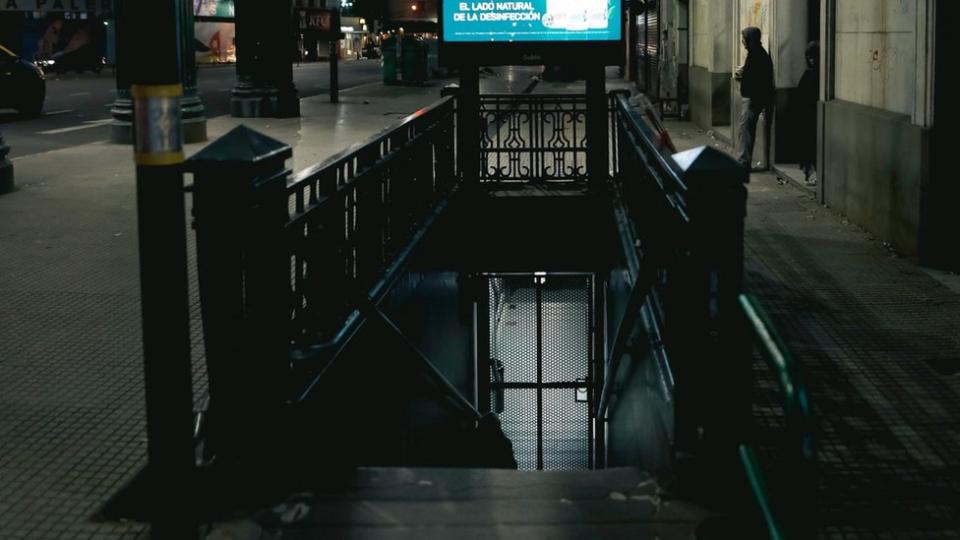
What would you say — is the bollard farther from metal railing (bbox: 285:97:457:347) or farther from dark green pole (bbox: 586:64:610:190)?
dark green pole (bbox: 586:64:610:190)

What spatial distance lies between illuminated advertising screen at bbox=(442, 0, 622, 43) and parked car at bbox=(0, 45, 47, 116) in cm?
1668

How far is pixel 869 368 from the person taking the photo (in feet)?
22.9

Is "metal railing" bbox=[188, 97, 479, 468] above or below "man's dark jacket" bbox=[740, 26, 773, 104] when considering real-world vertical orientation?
below

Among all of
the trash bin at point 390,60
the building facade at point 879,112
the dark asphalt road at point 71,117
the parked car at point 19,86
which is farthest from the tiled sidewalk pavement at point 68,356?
the trash bin at point 390,60

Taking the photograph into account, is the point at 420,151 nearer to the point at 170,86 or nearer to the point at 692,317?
the point at 692,317

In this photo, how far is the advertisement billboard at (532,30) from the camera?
1224 cm

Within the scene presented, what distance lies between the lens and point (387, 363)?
851 centimetres

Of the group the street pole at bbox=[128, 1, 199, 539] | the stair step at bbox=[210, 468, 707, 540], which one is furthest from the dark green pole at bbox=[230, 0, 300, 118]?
the street pole at bbox=[128, 1, 199, 539]

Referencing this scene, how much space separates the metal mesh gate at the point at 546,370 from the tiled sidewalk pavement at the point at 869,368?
794 cm

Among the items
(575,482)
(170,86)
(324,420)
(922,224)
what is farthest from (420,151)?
(170,86)

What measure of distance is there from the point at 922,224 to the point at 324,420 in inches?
221

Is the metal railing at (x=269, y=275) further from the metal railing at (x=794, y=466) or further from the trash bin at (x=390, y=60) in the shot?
the trash bin at (x=390, y=60)

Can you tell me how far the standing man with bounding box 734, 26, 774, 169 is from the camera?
15.4 m

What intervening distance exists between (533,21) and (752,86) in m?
4.38
